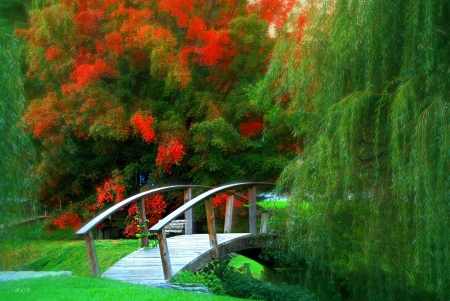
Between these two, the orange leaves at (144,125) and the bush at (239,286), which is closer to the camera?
the bush at (239,286)

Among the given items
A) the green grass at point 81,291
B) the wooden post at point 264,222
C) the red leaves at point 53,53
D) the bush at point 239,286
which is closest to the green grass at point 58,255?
the bush at point 239,286

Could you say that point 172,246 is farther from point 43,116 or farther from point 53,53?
point 53,53

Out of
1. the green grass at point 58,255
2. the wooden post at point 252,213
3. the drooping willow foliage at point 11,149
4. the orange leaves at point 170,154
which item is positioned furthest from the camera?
the orange leaves at point 170,154

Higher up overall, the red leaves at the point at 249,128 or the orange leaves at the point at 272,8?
the orange leaves at the point at 272,8

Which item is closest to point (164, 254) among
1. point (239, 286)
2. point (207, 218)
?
point (207, 218)

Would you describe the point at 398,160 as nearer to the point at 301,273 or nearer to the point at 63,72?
the point at 301,273

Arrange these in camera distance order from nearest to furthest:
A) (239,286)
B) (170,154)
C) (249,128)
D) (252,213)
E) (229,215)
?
(239,286), (252,213), (229,215), (170,154), (249,128)

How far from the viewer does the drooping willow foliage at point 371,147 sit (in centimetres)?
823

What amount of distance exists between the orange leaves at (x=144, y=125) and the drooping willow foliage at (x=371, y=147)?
6.44 m

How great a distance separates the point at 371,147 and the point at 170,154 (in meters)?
7.94

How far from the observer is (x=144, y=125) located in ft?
55.3

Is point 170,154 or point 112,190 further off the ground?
point 170,154

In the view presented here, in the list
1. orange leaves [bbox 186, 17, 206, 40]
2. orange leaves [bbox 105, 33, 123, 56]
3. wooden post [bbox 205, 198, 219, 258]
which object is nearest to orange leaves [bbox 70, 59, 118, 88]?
orange leaves [bbox 105, 33, 123, 56]

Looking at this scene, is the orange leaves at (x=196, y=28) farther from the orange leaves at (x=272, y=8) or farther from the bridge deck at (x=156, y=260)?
the bridge deck at (x=156, y=260)
